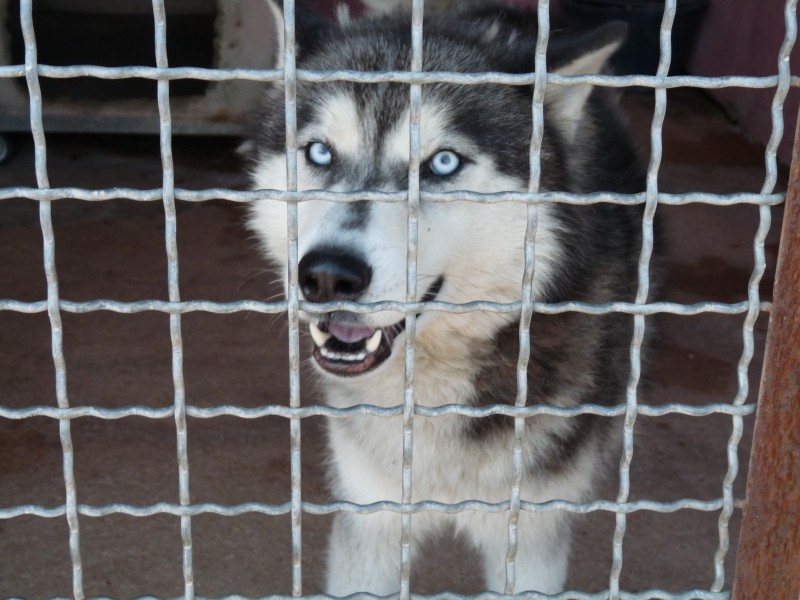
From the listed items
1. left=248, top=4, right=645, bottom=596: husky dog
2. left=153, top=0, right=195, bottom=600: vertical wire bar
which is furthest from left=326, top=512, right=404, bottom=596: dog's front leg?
left=153, top=0, right=195, bottom=600: vertical wire bar

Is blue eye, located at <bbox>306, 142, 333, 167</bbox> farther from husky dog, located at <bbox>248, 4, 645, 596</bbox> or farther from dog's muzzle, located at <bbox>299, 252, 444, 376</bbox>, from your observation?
dog's muzzle, located at <bbox>299, 252, 444, 376</bbox>

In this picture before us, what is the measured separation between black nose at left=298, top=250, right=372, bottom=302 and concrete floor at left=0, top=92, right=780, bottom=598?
1260mm

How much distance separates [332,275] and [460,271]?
475mm

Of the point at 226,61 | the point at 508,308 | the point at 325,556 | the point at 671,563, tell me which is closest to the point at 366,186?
the point at 508,308

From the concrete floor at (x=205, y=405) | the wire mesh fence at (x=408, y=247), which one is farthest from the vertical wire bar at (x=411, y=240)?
the concrete floor at (x=205, y=405)

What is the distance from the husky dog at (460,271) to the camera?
6.77 feet

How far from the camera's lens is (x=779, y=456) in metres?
1.76

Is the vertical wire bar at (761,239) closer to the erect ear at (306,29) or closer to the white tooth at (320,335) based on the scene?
the white tooth at (320,335)

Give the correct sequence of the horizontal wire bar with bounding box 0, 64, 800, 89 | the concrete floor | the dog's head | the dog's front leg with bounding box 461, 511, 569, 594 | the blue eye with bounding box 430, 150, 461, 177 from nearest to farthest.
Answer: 1. the horizontal wire bar with bounding box 0, 64, 800, 89
2. the dog's head
3. the blue eye with bounding box 430, 150, 461, 177
4. the dog's front leg with bounding box 461, 511, 569, 594
5. the concrete floor

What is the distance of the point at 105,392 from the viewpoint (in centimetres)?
357

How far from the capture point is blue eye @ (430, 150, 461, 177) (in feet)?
7.09

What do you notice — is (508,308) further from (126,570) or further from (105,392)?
(105,392)

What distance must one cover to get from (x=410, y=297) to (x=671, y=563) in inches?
62.6

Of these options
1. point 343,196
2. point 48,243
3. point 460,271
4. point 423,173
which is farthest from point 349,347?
point 48,243
